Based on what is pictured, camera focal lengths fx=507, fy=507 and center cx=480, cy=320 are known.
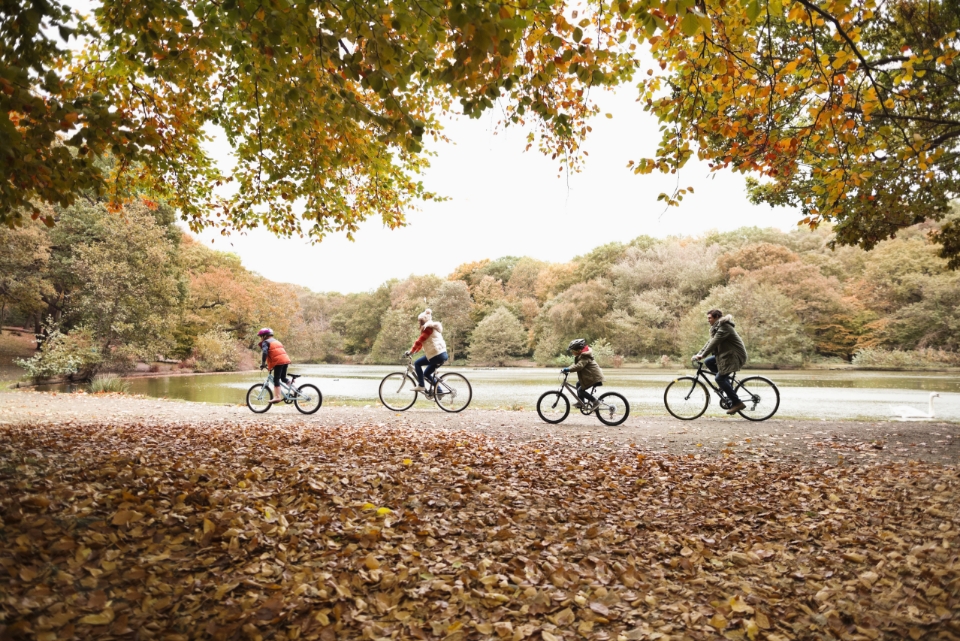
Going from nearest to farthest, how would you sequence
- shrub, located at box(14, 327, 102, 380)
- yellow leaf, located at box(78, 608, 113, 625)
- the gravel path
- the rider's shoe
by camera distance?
yellow leaf, located at box(78, 608, 113, 625) → the gravel path → the rider's shoe → shrub, located at box(14, 327, 102, 380)

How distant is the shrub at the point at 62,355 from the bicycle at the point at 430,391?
15383 millimetres

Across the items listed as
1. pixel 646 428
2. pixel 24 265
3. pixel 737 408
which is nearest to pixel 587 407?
pixel 646 428

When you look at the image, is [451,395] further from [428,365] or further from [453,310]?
[453,310]

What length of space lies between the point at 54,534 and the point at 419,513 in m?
2.19

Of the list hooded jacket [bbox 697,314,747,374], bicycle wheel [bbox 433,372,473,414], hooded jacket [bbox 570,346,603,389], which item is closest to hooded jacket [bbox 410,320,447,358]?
bicycle wheel [bbox 433,372,473,414]

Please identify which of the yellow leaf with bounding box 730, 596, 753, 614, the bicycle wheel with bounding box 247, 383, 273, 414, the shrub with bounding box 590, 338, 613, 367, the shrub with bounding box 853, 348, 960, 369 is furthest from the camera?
the shrub with bounding box 590, 338, 613, 367

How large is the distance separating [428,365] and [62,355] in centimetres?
1690

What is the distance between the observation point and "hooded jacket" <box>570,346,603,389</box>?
328 inches

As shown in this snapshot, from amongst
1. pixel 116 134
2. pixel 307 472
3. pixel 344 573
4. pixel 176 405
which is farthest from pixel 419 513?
pixel 176 405

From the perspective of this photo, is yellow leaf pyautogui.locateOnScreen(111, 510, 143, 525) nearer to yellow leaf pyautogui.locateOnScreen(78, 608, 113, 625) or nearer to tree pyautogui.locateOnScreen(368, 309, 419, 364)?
yellow leaf pyautogui.locateOnScreen(78, 608, 113, 625)

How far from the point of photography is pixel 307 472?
4.50 m

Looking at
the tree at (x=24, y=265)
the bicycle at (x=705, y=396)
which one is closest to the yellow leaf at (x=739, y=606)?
the bicycle at (x=705, y=396)

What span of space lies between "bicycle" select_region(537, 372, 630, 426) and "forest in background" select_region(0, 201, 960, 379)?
12241 millimetres

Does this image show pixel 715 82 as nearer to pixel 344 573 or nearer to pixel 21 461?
pixel 344 573
